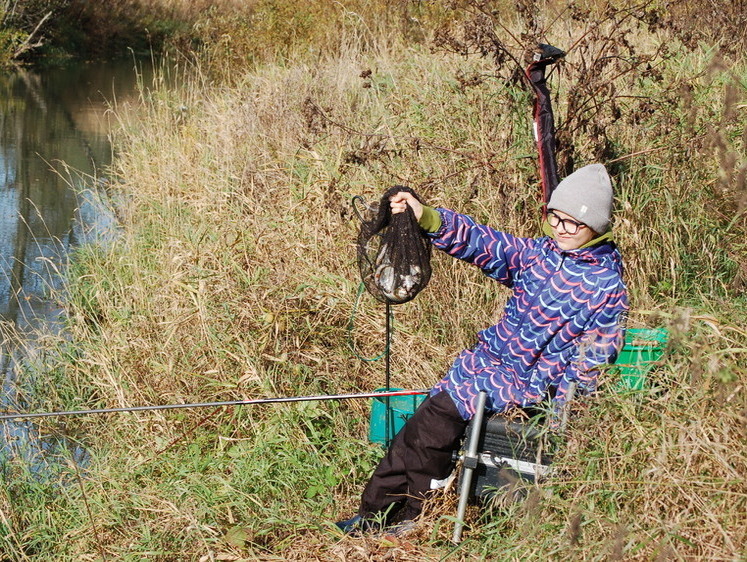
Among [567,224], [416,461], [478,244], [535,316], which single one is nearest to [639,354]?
[535,316]

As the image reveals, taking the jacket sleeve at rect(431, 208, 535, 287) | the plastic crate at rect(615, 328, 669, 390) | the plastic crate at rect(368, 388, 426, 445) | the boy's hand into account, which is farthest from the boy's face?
the plastic crate at rect(368, 388, 426, 445)

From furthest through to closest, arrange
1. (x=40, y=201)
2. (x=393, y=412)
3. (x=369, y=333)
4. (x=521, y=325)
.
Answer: (x=40, y=201)
(x=369, y=333)
(x=393, y=412)
(x=521, y=325)

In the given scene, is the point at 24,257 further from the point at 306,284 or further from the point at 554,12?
the point at 554,12

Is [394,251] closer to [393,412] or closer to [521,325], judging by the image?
[521,325]

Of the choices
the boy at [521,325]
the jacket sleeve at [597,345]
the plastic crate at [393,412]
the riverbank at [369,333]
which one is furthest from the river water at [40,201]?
the jacket sleeve at [597,345]

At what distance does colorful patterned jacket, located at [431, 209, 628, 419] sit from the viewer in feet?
9.12

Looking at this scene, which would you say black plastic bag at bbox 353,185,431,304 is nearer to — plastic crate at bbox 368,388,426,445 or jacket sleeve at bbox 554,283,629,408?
plastic crate at bbox 368,388,426,445

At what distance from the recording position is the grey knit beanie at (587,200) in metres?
2.78

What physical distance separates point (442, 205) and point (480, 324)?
61cm

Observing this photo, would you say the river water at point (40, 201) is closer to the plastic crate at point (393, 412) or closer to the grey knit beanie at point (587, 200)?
the plastic crate at point (393, 412)

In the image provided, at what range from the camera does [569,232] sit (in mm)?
2838

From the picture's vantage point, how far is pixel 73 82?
43.2 ft

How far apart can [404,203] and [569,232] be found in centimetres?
51

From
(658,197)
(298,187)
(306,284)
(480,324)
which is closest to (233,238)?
(298,187)
